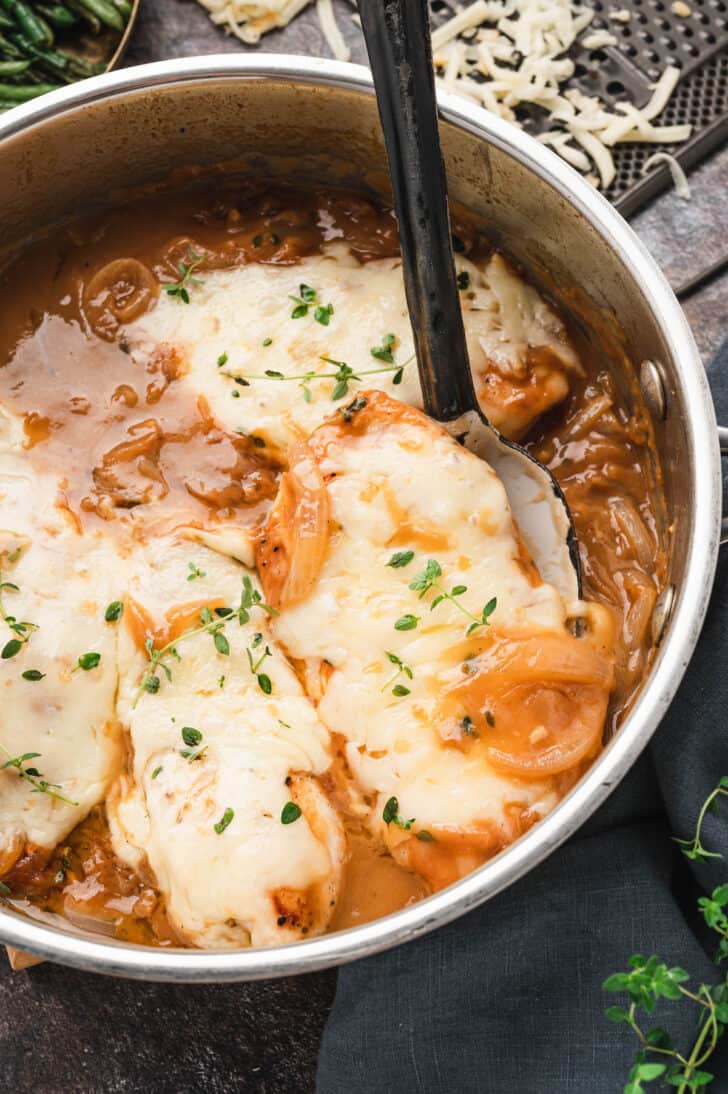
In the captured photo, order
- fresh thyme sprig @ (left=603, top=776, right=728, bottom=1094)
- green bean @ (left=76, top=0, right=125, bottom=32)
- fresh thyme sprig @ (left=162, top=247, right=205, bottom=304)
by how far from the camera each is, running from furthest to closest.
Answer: green bean @ (left=76, top=0, right=125, bottom=32) → fresh thyme sprig @ (left=162, top=247, right=205, bottom=304) → fresh thyme sprig @ (left=603, top=776, right=728, bottom=1094)

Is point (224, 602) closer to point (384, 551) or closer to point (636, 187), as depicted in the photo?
point (384, 551)

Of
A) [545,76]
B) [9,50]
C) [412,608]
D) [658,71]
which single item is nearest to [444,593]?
[412,608]

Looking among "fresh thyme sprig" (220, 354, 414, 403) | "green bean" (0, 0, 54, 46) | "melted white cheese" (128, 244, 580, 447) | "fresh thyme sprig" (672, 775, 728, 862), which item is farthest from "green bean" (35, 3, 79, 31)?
"fresh thyme sprig" (672, 775, 728, 862)

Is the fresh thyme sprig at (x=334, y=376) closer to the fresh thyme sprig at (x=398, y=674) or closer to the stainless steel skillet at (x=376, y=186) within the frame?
the stainless steel skillet at (x=376, y=186)

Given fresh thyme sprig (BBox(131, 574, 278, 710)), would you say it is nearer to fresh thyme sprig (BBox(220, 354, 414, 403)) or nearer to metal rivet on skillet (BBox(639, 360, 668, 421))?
fresh thyme sprig (BBox(220, 354, 414, 403))

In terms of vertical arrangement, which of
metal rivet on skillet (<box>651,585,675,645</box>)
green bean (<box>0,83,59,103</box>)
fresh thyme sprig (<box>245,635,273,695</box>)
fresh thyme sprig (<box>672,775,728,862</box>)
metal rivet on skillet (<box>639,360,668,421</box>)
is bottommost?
fresh thyme sprig (<box>672,775,728,862</box>)

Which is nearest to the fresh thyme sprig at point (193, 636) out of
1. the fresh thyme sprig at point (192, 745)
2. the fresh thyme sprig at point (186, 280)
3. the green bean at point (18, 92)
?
the fresh thyme sprig at point (192, 745)
